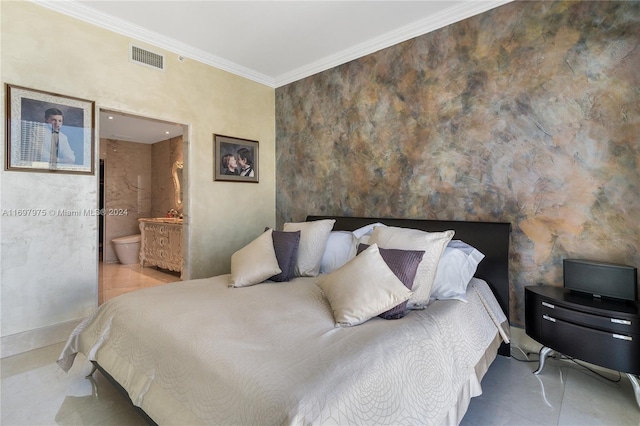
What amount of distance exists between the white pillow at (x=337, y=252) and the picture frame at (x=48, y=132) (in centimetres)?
244

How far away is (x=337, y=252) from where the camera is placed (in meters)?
2.85

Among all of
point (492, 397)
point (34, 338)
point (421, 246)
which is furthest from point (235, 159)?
point (492, 397)

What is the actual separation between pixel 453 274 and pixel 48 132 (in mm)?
3655

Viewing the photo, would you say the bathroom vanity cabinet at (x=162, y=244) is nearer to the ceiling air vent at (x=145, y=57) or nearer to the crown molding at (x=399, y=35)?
the ceiling air vent at (x=145, y=57)

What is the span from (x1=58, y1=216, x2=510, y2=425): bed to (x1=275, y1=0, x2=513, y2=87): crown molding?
245 cm

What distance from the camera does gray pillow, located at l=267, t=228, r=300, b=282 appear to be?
2635mm

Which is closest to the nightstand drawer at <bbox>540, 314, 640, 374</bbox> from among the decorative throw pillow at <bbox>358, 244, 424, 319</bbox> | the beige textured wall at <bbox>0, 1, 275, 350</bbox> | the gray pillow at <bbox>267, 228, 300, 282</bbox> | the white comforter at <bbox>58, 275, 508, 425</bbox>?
the white comforter at <bbox>58, 275, 508, 425</bbox>

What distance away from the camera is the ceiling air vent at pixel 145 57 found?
10.6ft

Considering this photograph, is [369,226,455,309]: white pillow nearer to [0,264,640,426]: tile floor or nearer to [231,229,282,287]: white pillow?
[0,264,640,426]: tile floor

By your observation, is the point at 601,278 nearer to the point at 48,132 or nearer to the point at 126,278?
the point at 48,132

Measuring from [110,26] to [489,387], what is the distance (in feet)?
15.1

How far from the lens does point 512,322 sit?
265cm

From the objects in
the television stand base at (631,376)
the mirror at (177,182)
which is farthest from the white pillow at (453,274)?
the mirror at (177,182)

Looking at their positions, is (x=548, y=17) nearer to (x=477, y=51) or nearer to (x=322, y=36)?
(x=477, y=51)
